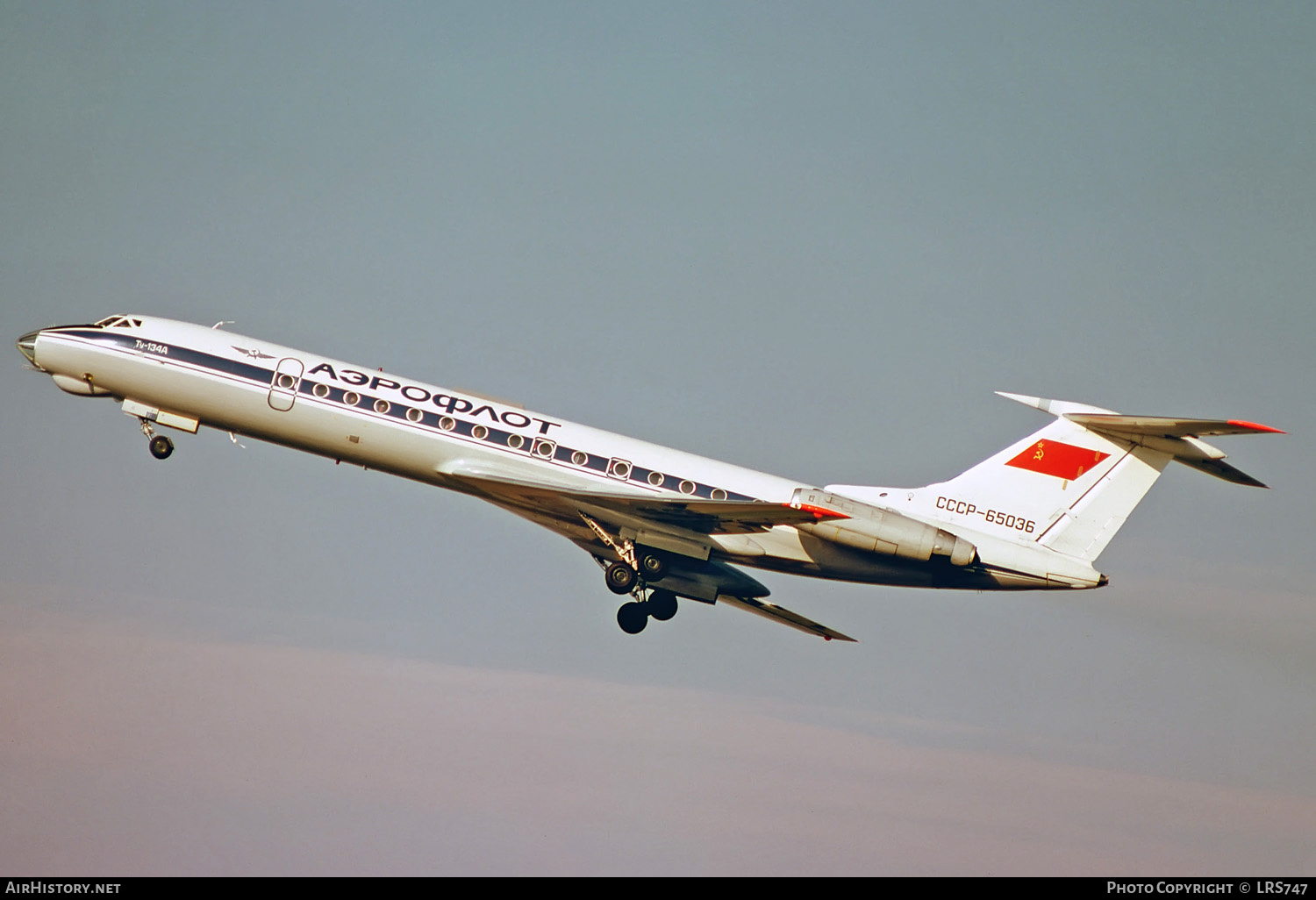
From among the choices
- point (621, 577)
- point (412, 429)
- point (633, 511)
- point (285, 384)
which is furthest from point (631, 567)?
point (285, 384)

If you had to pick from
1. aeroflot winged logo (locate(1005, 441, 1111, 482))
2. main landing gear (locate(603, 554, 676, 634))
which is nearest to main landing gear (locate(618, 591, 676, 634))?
main landing gear (locate(603, 554, 676, 634))

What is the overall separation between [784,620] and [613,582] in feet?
17.5

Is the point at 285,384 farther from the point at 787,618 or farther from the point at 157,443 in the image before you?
the point at 787,618

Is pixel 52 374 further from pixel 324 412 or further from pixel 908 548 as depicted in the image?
pixel 908 548

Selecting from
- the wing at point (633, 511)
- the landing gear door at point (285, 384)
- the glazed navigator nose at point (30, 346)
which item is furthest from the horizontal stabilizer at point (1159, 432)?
the glazed navigator nose at point (30, 346)

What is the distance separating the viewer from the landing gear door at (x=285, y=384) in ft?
96.9

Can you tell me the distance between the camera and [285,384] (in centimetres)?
2964

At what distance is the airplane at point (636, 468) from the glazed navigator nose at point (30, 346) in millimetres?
42

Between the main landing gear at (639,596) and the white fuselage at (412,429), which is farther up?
the white fuselage at (412,429)

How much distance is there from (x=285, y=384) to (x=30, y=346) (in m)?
6.00

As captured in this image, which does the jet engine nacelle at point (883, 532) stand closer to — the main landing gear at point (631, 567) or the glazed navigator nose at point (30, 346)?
the main landing gear at point (631, 567)

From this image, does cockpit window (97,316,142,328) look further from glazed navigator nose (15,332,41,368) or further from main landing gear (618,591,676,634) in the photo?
main landing gear (618,591,676,634)

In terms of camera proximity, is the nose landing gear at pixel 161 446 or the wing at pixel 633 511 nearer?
the wing at pixel 633 511

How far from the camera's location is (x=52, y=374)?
101ft
